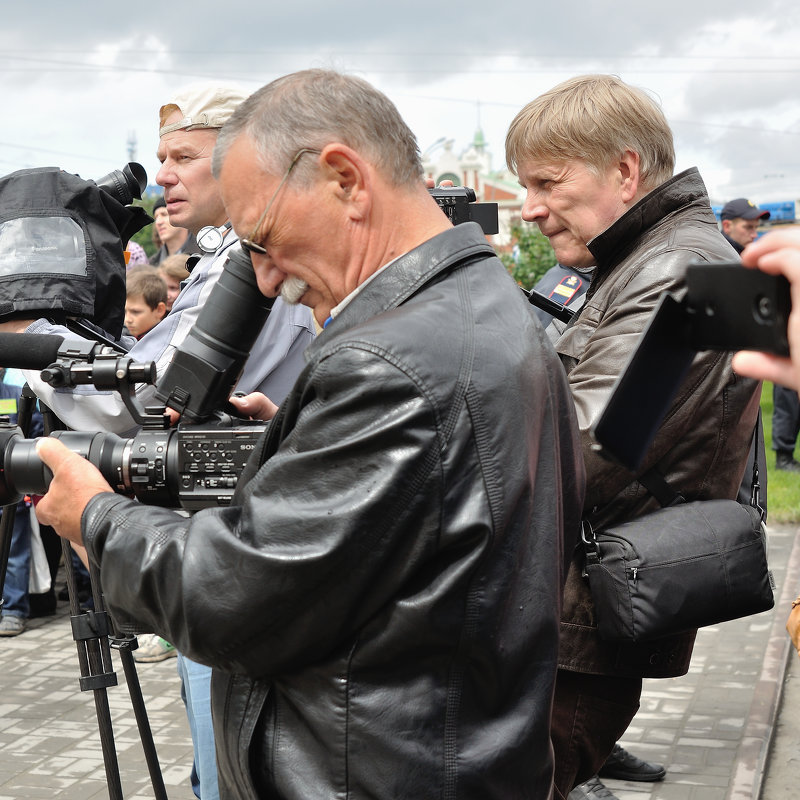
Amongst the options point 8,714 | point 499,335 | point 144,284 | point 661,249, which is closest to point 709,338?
point 499,335

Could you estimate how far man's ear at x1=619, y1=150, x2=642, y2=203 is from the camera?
2.80 m

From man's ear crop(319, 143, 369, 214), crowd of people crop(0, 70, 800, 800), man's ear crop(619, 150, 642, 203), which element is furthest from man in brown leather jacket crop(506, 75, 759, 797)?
man's ear crop(319, 143, 369, 214)

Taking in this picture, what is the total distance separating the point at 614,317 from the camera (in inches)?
101

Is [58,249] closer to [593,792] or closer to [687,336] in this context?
[687,336]

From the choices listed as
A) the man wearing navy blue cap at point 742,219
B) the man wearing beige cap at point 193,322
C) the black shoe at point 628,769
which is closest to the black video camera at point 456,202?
the man wearing beige cap at point 193,322

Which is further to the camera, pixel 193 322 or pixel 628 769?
pixel 628 769

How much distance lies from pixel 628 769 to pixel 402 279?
313 centimetres

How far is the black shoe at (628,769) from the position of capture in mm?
4250

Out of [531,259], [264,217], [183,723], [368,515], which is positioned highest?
[264,217]

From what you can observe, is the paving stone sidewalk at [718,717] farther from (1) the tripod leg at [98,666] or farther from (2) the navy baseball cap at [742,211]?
(2) the navy baseball cap at [742,211]

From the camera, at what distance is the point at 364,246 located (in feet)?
5.84

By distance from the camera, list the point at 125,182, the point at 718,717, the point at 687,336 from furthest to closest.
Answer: the point at 718,717
the point at 125,182
the point at 687,336

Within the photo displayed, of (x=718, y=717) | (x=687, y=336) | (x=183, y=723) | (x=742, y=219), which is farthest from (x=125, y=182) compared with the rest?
(x=742, y=219)

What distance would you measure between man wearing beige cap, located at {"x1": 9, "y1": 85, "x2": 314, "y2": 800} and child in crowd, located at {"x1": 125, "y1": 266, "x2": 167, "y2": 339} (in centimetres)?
354
